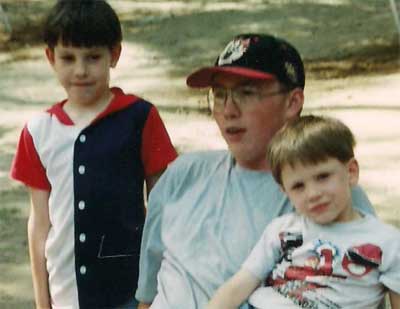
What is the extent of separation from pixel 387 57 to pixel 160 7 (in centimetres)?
341

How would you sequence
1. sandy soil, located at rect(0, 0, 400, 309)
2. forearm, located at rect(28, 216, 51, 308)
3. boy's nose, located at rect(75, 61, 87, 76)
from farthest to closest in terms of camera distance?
sandy soil, located at rect(0, 0, 400, 309), forearm, located at rect(28, 216, 51, 308), boy's nose, located at rect(75, 61, 87, 76)

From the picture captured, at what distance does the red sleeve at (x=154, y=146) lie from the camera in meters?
2.99

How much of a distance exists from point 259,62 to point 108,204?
694 millimetres

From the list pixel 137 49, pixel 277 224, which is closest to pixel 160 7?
pixel 137 49

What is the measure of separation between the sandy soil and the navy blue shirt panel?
163cm

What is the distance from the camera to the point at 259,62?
258cm

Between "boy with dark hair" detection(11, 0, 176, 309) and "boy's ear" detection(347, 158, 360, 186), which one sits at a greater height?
"boy's ear" detection(347, 158, 360, 186)

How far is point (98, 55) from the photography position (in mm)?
2986

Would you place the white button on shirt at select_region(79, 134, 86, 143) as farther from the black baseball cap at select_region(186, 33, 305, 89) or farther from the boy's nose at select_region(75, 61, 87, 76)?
the black baseball cap at select_region(186, 33, 305, 89)

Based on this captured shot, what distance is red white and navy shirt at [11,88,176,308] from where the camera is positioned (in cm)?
294

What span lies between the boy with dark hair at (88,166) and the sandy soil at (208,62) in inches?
63.7

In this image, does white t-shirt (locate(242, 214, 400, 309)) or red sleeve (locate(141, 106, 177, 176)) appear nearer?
white t-shirt (locate(242, 214, 400, 309))

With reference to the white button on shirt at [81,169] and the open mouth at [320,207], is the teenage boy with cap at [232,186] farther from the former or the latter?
the white button on shirt at [81,169]

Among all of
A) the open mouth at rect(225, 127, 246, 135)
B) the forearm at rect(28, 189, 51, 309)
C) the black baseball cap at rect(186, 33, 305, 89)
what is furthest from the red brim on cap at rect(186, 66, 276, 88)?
the forearm at rect(28, 189, 51, 309)
